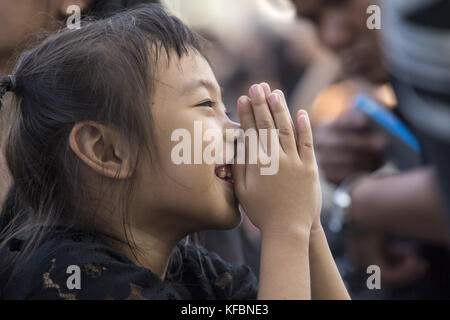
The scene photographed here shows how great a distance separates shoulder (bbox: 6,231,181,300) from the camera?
3.49 feet

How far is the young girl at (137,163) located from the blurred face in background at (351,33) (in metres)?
1.00

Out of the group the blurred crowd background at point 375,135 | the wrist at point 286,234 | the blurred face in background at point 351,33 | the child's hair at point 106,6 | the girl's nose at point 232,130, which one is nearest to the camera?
the blurred crowd background at point 375,135

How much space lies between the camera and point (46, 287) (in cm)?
107

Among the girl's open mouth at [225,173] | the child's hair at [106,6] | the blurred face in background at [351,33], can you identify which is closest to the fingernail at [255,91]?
the girl's open mouth at [225,173]

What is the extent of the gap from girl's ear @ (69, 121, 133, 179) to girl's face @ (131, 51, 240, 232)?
0.03 metres

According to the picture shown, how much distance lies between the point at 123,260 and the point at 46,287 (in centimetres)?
14

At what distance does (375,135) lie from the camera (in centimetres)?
180

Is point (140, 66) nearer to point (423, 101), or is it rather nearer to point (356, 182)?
point (423, 101)

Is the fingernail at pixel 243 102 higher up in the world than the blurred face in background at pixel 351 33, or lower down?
lower down

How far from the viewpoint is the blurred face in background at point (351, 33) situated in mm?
2150

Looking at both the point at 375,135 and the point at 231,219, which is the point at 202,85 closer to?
the point at 231,219

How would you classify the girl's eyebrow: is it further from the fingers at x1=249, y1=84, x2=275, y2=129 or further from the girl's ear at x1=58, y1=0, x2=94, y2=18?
the girl's ear at x1=58, y1=0, x2=94, y2=18

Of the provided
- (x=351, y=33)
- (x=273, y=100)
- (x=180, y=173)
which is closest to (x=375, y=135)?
(x=351, y=33)

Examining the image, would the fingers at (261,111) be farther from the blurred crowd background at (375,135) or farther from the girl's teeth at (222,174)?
the blurred crowd background at (375,135)
